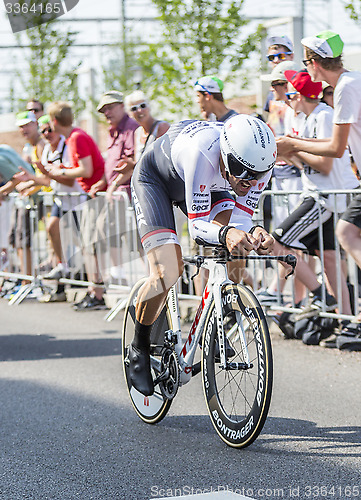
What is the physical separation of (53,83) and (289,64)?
1660 centimetres

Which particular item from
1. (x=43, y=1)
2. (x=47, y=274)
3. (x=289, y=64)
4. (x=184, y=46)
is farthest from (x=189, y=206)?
(x=43, y=1)

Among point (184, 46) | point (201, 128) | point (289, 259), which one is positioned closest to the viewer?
point (289, 259)

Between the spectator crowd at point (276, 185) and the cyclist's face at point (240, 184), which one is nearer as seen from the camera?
the cyclist's face at point (240, 184)

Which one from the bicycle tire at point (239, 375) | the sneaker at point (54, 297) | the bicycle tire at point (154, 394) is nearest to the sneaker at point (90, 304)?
the sneaker at point (54, 297)

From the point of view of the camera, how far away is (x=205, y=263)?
4676 millimetres

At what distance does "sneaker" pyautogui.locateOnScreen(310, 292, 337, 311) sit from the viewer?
7352 millimetres

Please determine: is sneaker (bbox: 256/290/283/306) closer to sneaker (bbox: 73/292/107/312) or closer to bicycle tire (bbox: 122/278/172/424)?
sneaker (bbox: 73/292/107/312)

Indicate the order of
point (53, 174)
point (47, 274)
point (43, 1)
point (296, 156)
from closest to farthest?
point (296, 156), point (53, 174), point (47, 274), point (43, 1)

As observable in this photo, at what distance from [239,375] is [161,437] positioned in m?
0.68

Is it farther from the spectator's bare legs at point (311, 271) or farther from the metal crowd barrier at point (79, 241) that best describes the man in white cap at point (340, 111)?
the metal crowd barrier at point (79, 241)

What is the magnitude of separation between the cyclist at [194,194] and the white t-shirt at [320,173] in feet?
8.98

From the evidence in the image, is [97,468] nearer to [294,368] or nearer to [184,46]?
[294,368]

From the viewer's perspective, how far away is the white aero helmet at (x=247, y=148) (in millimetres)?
4160

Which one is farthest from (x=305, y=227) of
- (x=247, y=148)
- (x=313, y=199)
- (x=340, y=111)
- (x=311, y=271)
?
(x=247, y=148)
